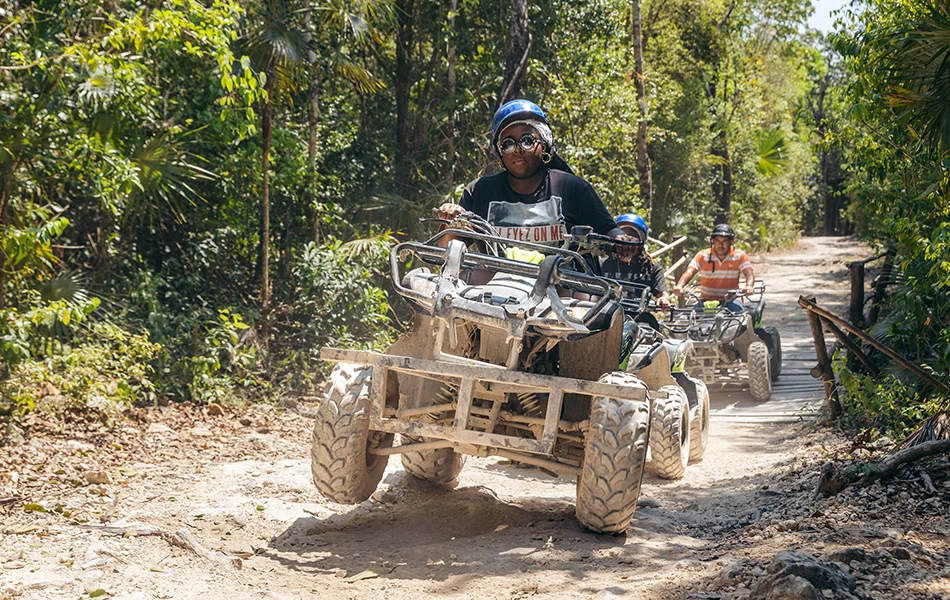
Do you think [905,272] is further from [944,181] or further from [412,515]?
[412,515]

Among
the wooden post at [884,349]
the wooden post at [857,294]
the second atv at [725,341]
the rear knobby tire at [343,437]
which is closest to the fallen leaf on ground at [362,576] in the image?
the rear knobby tire at [343,437]

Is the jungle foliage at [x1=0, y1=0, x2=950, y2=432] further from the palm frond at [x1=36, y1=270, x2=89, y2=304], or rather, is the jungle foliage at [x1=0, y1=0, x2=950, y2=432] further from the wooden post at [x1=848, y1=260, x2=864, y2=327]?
the wooden post at [x1=848, y1=260, x2=864, y2=327]

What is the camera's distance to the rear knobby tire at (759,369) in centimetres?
1208

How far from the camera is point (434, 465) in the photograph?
6973 mm

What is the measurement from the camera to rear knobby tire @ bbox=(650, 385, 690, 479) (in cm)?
770

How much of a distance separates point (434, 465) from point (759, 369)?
6.37 m

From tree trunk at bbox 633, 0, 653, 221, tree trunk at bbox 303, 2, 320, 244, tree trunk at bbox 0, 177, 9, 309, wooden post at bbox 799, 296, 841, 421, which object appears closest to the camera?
tree trunk at bbox 0, 177, 9, 309

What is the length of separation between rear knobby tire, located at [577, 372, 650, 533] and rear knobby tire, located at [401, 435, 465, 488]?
5.74 ft

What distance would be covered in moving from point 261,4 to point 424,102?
4.31 metres

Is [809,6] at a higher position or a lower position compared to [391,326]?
higher

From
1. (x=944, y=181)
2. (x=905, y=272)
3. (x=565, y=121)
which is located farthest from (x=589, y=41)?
(x=944, y=181)

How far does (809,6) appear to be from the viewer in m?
34.1

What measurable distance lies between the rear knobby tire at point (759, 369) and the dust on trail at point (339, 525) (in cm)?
241

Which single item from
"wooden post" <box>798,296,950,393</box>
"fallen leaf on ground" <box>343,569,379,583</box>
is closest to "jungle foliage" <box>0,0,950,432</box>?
"wooden post" <box>798,296,950,393</box>
